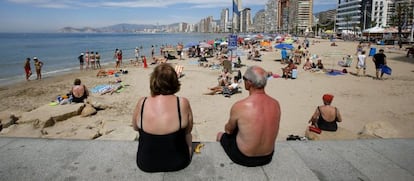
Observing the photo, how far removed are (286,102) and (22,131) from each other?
7713 mm

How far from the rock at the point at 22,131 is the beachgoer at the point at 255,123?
15.7 ft

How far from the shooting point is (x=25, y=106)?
10070 millimetres

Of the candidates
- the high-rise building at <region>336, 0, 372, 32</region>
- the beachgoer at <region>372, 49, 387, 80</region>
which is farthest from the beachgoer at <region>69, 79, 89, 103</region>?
the high-rise building at <region>336, 0, 372, 32</region>

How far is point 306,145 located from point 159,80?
182 centimetres

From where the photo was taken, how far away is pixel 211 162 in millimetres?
2471

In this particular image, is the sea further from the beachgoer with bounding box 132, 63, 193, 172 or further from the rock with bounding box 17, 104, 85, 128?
the beachgoer with bounding box 132, 63, 193, 172

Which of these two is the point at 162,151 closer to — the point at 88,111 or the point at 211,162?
the point at 211,162

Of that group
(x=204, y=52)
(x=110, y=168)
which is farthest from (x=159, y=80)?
(x=204, y=52)

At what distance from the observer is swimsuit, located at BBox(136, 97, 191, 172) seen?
2.15 m

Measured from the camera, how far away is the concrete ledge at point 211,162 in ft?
7.40

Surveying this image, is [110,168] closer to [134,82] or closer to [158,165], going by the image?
[158,165]

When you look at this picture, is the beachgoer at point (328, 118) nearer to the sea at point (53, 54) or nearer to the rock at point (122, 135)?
the rock at point (122, 135)

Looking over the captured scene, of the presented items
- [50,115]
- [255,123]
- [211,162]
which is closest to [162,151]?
[211,162]

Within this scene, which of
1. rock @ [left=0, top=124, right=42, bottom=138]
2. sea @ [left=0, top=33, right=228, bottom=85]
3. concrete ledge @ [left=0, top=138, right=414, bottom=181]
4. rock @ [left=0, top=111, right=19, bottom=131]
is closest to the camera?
concrete ledge @ [left=0, top=138, right=414, bottom=181]
